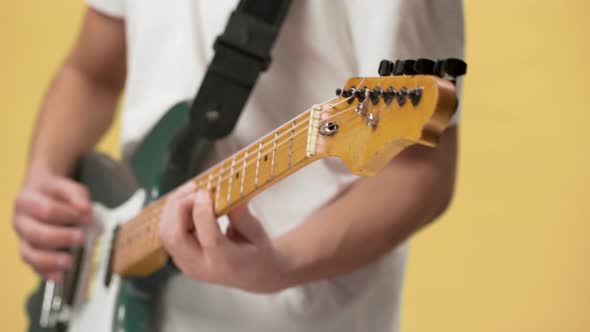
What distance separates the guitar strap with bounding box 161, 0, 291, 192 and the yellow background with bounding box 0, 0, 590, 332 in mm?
152

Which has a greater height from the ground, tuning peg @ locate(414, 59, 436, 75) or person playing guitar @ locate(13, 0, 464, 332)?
tuning peg @ locate(414, 59, 436, 75)

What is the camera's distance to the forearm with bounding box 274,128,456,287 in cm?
59

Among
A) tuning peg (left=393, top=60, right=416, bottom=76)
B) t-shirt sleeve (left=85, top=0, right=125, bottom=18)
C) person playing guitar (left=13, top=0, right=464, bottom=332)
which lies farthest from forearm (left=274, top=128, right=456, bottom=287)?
t-shirt sleeve (left=85, top=0, right=125, bottom=18)

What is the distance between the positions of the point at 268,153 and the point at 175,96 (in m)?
0.26

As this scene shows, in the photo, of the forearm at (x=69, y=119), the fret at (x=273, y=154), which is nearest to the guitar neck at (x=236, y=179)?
the fret at (x=273, y=154)

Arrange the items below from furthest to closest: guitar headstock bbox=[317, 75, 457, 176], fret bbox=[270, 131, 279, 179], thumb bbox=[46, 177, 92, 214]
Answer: thumb bbox=[46, 177, 92, 214] < fret bbox=[270, 131, 279, 179] < guitar headstock bbox=[317, 75, 457, 176]

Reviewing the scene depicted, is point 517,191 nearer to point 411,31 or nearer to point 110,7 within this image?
point 411,31

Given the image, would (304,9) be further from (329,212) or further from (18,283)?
(18,283)

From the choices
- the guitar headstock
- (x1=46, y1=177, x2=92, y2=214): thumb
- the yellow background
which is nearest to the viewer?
the guitar headstock

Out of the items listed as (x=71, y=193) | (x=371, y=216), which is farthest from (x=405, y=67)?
(x=71, y=193)

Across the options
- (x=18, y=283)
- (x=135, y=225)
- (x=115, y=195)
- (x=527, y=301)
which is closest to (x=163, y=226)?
(x=135, y=225)

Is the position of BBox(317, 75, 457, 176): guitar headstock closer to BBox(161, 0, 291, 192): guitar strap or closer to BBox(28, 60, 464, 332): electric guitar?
BBox(28, 60, 464, 332): electric guitar

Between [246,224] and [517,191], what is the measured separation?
12.9 inches

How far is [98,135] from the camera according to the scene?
0.97 m
